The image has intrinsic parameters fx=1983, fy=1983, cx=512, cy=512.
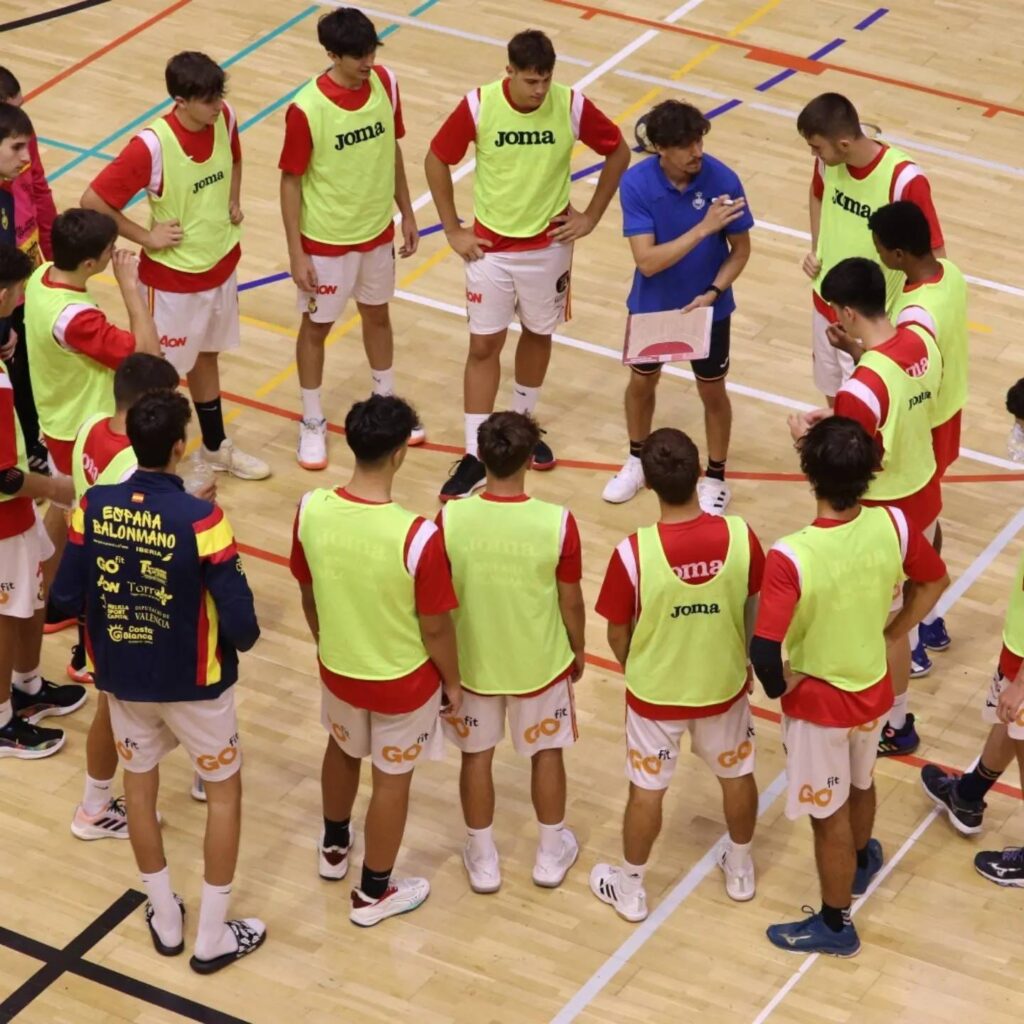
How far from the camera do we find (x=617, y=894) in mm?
7785

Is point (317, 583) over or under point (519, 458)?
under

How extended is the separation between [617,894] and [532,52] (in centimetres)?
407

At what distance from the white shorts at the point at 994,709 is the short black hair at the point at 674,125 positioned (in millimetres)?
2892

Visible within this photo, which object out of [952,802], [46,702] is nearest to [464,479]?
[46,702]

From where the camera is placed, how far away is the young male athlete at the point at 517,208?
9.84 m

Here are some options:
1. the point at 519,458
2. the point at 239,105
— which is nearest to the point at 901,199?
the point at 519,458

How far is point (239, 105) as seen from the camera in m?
14.1

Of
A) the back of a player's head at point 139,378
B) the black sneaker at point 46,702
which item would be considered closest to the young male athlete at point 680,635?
the back of a player's head at point 139,378

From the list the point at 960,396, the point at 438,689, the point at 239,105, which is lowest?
the point at 239,105

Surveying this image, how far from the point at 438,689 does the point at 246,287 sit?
17.6ft

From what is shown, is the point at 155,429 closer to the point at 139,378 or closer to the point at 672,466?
the point at 139,378

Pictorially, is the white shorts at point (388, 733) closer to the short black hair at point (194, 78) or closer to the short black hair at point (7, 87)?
the short black hair at point (194, 78)

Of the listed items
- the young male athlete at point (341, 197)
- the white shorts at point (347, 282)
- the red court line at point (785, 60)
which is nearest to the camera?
the young male athlete at point (341, 197)

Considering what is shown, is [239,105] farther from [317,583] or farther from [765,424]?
[317,583]
